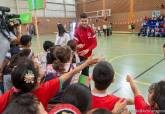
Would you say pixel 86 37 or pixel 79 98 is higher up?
pixel 86 37

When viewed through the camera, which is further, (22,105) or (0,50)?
(0,50)

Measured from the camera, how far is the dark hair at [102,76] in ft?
5.81

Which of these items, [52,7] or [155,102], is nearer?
[155,102]

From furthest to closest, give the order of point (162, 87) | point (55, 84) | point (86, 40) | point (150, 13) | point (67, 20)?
point (67, 20), point (150, 13), point (86, 40), point (55, 84), point (162, 87)

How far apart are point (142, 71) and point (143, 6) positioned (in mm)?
15223

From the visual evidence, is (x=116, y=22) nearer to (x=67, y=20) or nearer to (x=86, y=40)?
(x=67, y=20)

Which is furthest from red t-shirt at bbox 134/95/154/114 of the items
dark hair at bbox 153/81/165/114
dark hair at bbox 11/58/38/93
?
dark hair at bbox 11/58/38/93

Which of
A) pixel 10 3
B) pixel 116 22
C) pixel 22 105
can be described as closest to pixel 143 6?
pixel 116 22

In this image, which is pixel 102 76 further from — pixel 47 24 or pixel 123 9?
pixel 47 24

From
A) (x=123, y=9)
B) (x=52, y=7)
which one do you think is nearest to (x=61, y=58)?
(x=123, y=9)

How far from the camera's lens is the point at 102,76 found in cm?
179

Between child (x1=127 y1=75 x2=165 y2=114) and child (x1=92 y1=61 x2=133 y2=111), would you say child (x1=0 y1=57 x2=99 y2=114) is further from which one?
child (x1=127 y1=75 x2=165 y2=114)

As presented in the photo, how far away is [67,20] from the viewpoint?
93.7 feet

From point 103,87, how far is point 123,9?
20.8m
